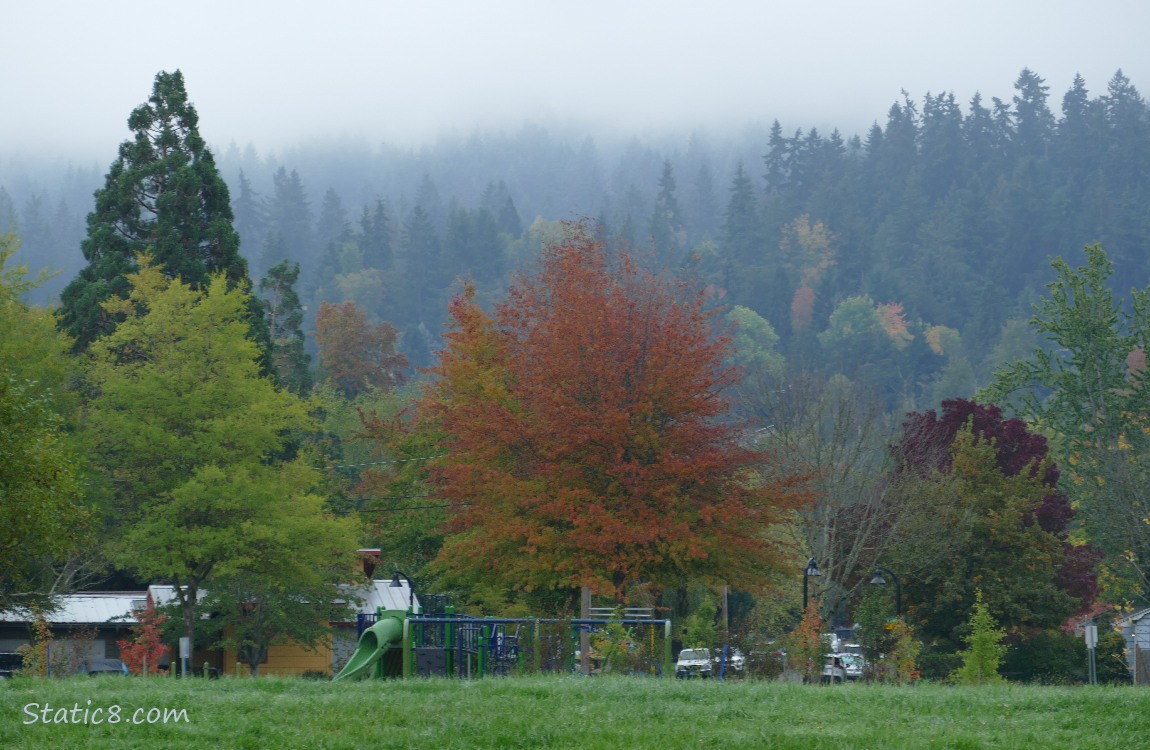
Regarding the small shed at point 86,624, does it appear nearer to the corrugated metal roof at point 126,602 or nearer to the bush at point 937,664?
the corrugated metal roof at point 126,602

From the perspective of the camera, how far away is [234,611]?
39188 mm

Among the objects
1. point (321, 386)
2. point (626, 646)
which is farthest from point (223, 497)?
point (321, 386)

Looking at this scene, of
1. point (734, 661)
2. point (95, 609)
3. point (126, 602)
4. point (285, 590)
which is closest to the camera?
point (734, 661)

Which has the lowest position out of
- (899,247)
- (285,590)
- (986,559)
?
(285,590)

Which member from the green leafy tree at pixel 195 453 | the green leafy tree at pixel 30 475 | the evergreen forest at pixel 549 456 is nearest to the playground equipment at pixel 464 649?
the evergreen forest at pixel 549 456

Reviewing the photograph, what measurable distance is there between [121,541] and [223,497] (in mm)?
3276

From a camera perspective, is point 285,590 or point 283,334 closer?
point 285,590

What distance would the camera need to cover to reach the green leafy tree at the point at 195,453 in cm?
3416

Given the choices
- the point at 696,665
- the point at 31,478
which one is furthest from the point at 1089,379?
the point at 31,478

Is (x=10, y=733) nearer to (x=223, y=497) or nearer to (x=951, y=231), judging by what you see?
(x=223, y=497)

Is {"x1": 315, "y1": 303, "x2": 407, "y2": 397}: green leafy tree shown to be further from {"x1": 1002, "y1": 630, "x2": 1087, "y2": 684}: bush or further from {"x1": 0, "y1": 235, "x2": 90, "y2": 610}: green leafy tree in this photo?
{"x1": 0, "y1": 235, "x2": 90, "y2": 610}: green leafy tree

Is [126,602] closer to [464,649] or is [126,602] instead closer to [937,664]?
[937,664]

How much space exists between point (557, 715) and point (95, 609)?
36068mm

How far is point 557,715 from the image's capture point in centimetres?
1437
